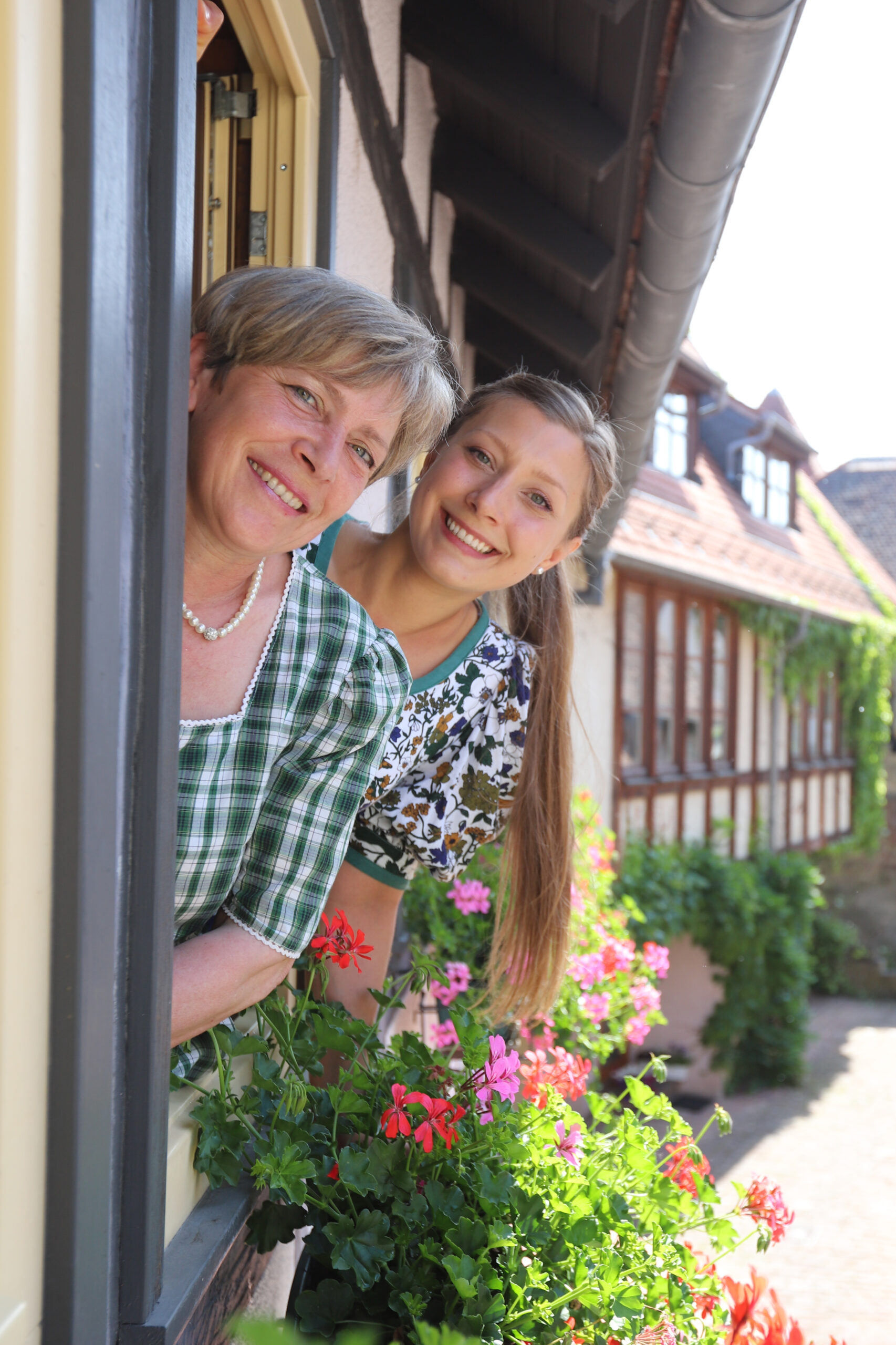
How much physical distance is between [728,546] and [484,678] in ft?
37.2

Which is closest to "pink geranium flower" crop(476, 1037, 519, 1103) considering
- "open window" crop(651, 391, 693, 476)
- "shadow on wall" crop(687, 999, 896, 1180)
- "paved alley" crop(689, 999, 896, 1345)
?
"paved alley" crop(689, 999, 896, 1345)

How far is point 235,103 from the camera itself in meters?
1.98

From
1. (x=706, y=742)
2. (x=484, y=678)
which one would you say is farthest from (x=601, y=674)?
(x=484, y=678)

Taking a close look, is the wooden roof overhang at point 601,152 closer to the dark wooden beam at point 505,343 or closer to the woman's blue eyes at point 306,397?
the dark wooden beam at point 505,343

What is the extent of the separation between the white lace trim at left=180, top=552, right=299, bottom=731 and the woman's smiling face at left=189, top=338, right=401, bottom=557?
0.10 meters

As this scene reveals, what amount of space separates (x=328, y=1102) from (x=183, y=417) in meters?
0.76

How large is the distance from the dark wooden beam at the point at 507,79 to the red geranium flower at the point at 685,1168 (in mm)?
2371

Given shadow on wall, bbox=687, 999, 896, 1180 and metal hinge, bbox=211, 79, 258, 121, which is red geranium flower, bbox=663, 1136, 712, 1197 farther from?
shadow on wall, bbox=687, 999, 896, 1180

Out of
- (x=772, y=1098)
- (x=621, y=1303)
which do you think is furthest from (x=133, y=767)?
(x=772, y=1098)

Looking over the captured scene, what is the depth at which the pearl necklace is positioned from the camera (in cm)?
112

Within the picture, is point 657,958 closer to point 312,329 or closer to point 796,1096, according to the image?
point 312,329

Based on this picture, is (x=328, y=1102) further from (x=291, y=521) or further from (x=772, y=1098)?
(x=772, y=1098)

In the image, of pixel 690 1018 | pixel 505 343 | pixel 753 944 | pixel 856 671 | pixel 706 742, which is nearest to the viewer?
pixel 505 343

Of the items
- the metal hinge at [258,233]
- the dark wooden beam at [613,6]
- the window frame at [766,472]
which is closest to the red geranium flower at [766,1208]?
the metal hinge at [258,233]
